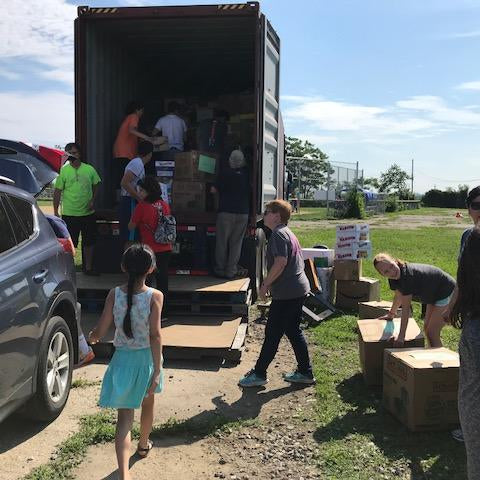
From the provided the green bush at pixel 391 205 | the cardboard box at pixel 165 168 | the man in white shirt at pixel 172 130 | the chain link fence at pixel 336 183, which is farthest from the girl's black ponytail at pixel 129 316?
the green bush at pixel 391 205

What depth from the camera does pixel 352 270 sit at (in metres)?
8.11

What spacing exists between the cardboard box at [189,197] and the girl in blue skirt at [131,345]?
4.50m

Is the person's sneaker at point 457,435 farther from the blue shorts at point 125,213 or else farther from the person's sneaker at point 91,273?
the person's sneaker at point 91,273

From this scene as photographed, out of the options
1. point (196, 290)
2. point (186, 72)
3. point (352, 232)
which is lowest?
point (196, 290)

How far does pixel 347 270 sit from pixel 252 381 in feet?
10.9

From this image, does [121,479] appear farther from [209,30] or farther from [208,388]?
[209,30]

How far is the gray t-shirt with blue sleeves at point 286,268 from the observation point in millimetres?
4977

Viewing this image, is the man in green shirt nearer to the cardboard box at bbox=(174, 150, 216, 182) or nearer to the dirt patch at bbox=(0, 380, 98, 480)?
the cardboard box at bbox=(174, 150, 216, 182)

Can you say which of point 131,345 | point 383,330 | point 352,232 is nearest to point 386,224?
point 352,232

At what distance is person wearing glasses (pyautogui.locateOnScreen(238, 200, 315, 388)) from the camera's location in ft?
16.3

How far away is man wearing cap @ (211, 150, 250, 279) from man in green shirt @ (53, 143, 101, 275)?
172cm

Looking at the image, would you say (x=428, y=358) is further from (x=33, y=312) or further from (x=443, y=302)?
(x=33, y=312)

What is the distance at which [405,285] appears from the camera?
4.87 m

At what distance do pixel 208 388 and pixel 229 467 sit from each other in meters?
1.43
